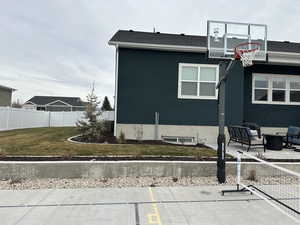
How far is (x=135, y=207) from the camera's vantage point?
156 inches

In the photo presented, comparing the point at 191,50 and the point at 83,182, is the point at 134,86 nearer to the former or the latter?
the point at 191,50

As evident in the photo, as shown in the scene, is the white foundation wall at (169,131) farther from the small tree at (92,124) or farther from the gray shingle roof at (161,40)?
the gray shingle roof at (161,40)

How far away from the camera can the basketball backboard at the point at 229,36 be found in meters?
6.83

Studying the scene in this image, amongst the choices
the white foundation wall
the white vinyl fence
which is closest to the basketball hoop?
the white foundation wall

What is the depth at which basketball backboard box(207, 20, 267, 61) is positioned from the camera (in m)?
6.83

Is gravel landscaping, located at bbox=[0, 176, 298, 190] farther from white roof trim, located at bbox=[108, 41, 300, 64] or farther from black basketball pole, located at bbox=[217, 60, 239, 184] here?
white roof trim, located at bbox=[108, 41, 300, 64]

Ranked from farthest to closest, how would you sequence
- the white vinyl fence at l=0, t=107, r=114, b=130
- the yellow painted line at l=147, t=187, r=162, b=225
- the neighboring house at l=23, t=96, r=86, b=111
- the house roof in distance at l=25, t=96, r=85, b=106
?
the house roof in distance at l=25, t=96, r=85, b=106
the neighboring house at l=23, t=96, r=86, b=111
the white vinyl fence at l=0, t=107, r=114, b=130
the yellow painted line at l=147, t=187, r=162, b=225

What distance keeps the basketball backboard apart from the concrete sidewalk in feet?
13.7

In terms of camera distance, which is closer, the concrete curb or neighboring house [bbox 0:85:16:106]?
the concrete curb

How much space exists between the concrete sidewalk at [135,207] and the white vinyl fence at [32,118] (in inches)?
272

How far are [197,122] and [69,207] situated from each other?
292 inches

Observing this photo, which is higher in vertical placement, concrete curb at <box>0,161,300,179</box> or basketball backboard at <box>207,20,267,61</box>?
basketball backboard at <box>207,20,267,61</box>

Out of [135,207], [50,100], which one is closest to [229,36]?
[135,207]

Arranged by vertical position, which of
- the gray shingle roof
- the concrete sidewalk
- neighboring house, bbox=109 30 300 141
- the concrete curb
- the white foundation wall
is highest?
the gray shingle roof
